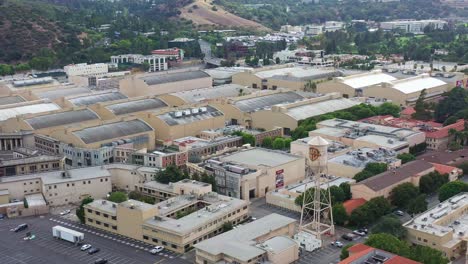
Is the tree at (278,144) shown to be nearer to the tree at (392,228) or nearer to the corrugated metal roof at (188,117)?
the corrugated metal roof at (188,117)

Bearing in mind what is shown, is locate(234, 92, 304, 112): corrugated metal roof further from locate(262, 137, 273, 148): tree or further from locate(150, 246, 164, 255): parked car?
locate(150, 246, 164, 255): parked car

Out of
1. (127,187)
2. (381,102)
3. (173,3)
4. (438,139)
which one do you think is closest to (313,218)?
(127,187)

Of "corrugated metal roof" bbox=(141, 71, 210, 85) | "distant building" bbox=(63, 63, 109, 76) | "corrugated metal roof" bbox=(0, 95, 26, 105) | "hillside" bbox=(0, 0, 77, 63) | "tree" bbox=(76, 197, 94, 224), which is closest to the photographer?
"tree" bbox=(76, 197, 94, 224)

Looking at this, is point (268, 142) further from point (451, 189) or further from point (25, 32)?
point (25, 32)

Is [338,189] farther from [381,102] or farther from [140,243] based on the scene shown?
[381,102]

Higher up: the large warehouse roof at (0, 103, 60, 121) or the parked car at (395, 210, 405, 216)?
the large warehouse roof at (0, 103, 60, 121)

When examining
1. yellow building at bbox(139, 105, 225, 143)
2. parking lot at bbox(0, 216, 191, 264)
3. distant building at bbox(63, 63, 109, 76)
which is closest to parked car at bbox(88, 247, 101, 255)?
parking lot at bbox(0, 216, 191, 264)

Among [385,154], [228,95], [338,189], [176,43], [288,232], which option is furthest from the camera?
[176,43]
